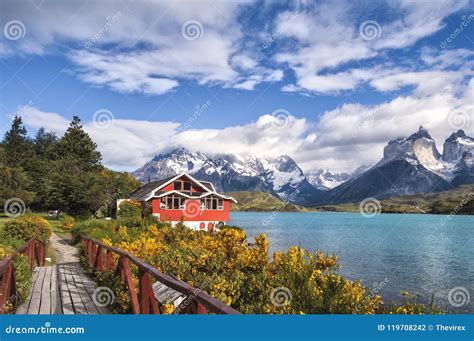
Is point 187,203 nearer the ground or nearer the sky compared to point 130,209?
nearer the sky

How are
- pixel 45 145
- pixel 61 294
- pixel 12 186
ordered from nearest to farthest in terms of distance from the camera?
pixel 61 294 → pixel 12 186 → pixel 45 145

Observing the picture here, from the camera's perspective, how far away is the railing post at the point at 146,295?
22.8ft

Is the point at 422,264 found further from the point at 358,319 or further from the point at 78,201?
the point at 78,201

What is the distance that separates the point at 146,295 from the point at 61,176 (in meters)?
65.7

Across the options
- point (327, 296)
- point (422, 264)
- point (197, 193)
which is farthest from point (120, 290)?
point (197, 193)

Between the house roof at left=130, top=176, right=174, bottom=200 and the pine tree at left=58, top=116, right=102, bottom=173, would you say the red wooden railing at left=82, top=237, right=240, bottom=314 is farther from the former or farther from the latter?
the pine tree at left=58, top=116, right=102, bottom=173

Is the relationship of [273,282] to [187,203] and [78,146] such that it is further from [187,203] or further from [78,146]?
[78,146]

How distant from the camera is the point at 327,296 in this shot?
959 cm

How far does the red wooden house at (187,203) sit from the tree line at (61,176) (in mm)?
7468

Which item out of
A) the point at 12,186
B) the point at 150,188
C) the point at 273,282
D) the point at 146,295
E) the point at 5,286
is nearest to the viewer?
the point at 146,295

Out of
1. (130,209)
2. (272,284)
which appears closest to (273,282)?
(272,284)

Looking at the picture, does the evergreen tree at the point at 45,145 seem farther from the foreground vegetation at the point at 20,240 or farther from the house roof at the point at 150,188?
the foreground vegetation at the point at 20,240

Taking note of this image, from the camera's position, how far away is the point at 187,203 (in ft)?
185

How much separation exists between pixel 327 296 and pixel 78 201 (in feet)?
192
